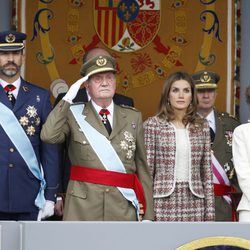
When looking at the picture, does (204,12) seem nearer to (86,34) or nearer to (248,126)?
(86,34)

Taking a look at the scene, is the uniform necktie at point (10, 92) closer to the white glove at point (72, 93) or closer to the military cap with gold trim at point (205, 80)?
the white glove at point (72, 93)

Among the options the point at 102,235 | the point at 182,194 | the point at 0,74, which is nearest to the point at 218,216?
the point at 182,194

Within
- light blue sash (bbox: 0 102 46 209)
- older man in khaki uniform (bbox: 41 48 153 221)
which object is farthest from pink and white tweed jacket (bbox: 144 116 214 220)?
light blue sash (bbox: 0 102 46 209)

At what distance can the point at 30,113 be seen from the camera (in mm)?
7902

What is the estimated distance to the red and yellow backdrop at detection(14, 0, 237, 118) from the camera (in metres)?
9.95

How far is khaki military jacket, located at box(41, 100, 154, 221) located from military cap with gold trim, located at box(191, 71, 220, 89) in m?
1.37

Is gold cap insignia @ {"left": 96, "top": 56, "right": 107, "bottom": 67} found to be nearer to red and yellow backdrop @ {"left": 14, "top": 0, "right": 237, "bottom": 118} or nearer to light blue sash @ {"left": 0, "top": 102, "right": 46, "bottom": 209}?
light blue sash @ {"left": 0, "top": 102, "right": 46, "bottom": 209}

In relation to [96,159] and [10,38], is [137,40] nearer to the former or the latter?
[10,38]

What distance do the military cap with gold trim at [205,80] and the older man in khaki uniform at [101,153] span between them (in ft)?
4.48

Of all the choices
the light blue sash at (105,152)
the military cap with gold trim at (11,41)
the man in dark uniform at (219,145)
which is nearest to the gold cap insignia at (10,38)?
the military cap with gold trim at (11,41)

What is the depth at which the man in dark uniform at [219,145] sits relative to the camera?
8828mm

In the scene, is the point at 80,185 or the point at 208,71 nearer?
the point at 80,185

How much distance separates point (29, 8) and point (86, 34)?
0.51 meters

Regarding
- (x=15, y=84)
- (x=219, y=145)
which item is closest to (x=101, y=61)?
(x=15, y=84)
